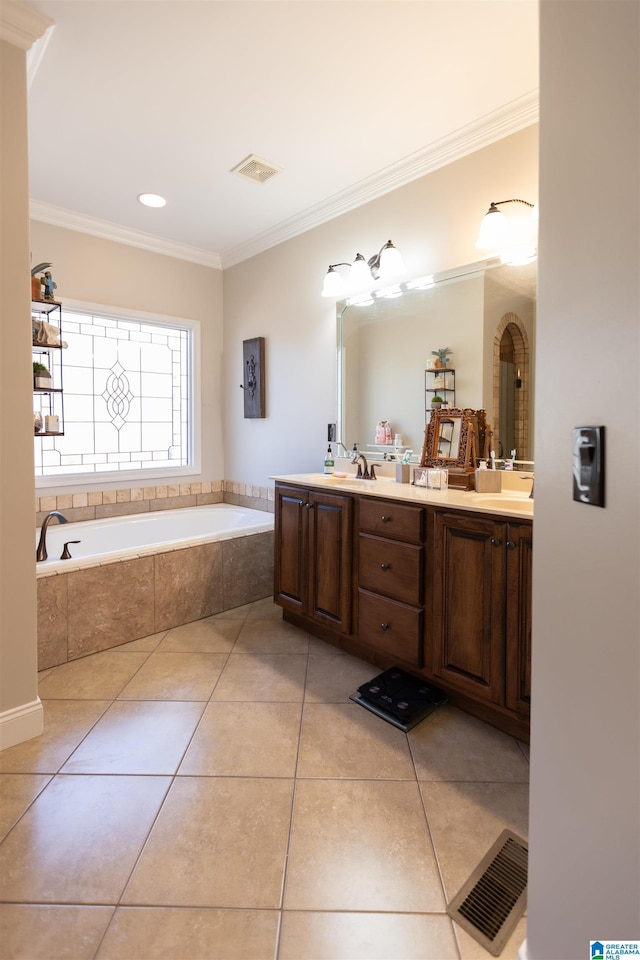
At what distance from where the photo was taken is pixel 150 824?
1488 mm

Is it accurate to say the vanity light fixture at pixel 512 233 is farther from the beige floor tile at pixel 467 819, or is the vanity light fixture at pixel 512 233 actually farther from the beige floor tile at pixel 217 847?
the beige floor tile at pixel 217 847

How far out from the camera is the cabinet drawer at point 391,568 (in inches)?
83.6

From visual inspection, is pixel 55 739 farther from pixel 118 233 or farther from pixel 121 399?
pixel 118 233

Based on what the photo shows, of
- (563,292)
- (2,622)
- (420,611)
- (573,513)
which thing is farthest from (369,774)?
(563,292)

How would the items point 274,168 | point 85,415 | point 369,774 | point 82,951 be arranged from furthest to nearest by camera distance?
point 85,415
point 274,168
point 369,774
point 82,951

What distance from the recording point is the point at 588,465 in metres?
0.81

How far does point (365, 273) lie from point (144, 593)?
7.58 ft

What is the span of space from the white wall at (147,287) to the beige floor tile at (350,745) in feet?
8.31

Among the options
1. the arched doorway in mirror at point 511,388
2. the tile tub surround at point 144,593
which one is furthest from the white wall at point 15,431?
the arched doorway in mirror at point 511,388

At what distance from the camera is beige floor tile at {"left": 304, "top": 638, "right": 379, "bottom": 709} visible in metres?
2.22

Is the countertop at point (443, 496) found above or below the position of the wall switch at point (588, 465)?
below

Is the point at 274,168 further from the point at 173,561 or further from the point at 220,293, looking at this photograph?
the point at 173,561

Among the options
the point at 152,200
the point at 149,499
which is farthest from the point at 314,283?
the point at 149,499

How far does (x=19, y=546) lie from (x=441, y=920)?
179 centimetres
